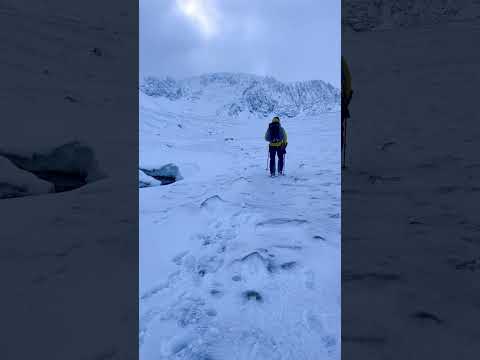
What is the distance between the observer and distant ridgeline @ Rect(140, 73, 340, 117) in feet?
132

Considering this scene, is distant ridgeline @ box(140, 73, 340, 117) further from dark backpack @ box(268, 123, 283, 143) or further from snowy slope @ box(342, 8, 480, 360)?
snowy slope @ box(342, 8, 480, 360)

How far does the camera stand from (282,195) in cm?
504

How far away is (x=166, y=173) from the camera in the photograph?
812 cm

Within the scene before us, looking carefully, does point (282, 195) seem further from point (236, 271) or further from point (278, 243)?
point (236, 271)
